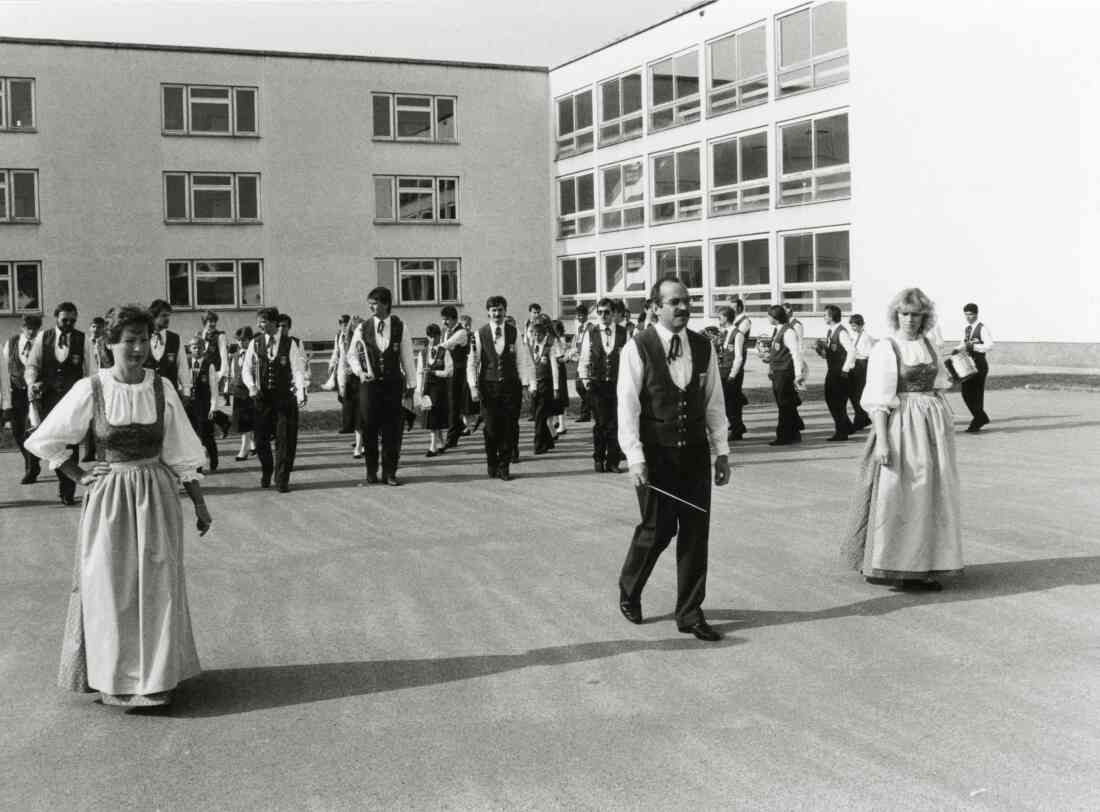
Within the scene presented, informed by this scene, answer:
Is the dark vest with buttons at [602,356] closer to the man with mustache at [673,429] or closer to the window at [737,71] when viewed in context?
the man with mustache at [673,429]

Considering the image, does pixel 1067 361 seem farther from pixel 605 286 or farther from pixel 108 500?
pixel 108 500

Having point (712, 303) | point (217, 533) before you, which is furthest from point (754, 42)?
point (217, 533)

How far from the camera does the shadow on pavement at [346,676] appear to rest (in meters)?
5.49

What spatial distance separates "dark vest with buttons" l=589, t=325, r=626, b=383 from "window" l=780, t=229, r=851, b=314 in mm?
18521

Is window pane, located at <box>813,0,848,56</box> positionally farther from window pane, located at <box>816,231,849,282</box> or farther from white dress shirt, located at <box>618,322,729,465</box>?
white dress shirt, located at <box>618,322,729,465</box>

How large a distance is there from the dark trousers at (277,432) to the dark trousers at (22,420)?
2.50 meters

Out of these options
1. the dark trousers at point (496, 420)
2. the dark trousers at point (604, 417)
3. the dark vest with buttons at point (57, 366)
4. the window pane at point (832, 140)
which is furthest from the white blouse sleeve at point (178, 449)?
the window pane at point (832, 140)

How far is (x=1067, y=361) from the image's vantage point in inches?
1078

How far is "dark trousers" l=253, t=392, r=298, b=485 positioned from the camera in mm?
12555

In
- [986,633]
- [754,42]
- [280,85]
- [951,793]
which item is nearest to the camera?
[951,793]

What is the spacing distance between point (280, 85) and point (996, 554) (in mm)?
34141

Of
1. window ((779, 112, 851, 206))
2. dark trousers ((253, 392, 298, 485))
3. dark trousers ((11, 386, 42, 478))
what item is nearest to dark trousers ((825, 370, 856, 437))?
dark trousers ((253, 392, 298, 485))

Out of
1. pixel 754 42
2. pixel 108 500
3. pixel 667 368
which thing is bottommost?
pixel 108 500

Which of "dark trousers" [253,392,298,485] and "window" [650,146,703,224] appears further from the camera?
"window" [650,146,703,224]
